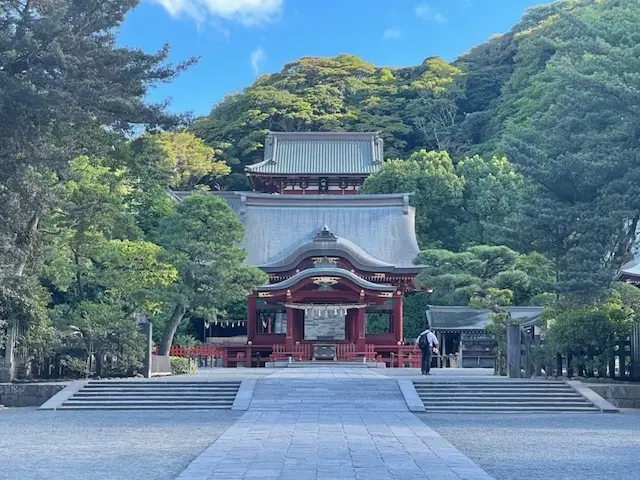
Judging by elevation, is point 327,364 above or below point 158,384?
below

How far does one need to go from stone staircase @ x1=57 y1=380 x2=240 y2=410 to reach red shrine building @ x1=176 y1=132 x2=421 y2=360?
1250cm

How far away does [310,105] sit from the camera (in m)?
56.9

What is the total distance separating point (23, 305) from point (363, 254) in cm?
1596

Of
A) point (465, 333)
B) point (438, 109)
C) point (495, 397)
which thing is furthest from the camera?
point (438, 109)

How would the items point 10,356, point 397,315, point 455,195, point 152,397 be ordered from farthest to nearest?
point 455,195, point 397,315, point 10,356, point 152,397

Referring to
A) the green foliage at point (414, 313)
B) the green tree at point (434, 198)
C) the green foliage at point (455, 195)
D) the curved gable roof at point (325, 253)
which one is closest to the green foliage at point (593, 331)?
the curved gable roof at point (325, 253)

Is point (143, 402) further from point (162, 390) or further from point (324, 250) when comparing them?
point (324, 250)

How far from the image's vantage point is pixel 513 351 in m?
17.9

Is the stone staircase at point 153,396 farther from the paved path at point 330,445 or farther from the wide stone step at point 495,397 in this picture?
the wide stone step at point 495,397

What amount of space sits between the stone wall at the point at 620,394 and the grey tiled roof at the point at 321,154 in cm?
2996

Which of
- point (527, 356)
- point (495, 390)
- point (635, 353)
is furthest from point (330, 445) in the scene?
point (527, 356)

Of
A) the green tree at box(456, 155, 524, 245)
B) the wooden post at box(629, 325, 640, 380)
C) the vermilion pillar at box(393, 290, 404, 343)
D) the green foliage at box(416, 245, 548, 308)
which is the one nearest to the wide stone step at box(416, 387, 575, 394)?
the wooden post at box(629, 325, 640, 380)

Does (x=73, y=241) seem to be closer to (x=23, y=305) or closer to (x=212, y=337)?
(x=23, y=305)

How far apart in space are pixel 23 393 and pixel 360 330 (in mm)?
15518
